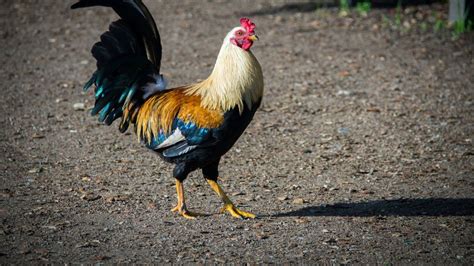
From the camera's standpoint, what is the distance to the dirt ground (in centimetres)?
540

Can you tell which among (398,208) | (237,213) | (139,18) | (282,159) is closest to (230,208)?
(237,213)

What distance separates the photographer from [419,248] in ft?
17.3

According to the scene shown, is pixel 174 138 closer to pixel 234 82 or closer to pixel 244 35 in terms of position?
pixel 234 82

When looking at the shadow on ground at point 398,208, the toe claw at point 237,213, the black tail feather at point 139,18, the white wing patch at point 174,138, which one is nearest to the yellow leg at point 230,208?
the toe claw at point 237,213

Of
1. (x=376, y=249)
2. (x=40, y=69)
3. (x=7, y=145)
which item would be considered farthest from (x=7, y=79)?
(x=376, y=249)

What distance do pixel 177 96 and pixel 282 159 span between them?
1.89 metres

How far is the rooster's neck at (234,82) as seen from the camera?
5484 mm

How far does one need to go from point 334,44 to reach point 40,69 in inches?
181

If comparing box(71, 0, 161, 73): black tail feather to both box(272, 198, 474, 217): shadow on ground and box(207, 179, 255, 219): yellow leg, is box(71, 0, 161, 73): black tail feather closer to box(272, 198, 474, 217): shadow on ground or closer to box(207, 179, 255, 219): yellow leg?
box(207, 179, 255, 219): yellow leg

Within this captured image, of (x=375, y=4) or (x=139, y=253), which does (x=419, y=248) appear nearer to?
(x=139, y=253)

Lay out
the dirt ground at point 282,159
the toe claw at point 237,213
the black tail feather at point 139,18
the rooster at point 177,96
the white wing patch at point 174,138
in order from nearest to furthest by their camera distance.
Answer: the dirt ground at point 282,159, the rooster at point 177,96, the white wing patch at point 174,138, the black tail feather at point 139,18, the toe claw at point 237,213

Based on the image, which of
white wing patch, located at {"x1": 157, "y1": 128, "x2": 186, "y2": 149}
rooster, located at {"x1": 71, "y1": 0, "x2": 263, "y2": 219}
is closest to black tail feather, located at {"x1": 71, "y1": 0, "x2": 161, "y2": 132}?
rooster, located at {"x1": 71, "y1": 0, "x2": 263, "y2": 219}

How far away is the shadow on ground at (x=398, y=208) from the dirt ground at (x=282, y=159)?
0.06ft

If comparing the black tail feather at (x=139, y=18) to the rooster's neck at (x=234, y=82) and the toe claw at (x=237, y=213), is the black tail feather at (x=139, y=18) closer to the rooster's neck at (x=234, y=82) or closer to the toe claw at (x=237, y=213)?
the rooster's neck at (x=234, y=82)
